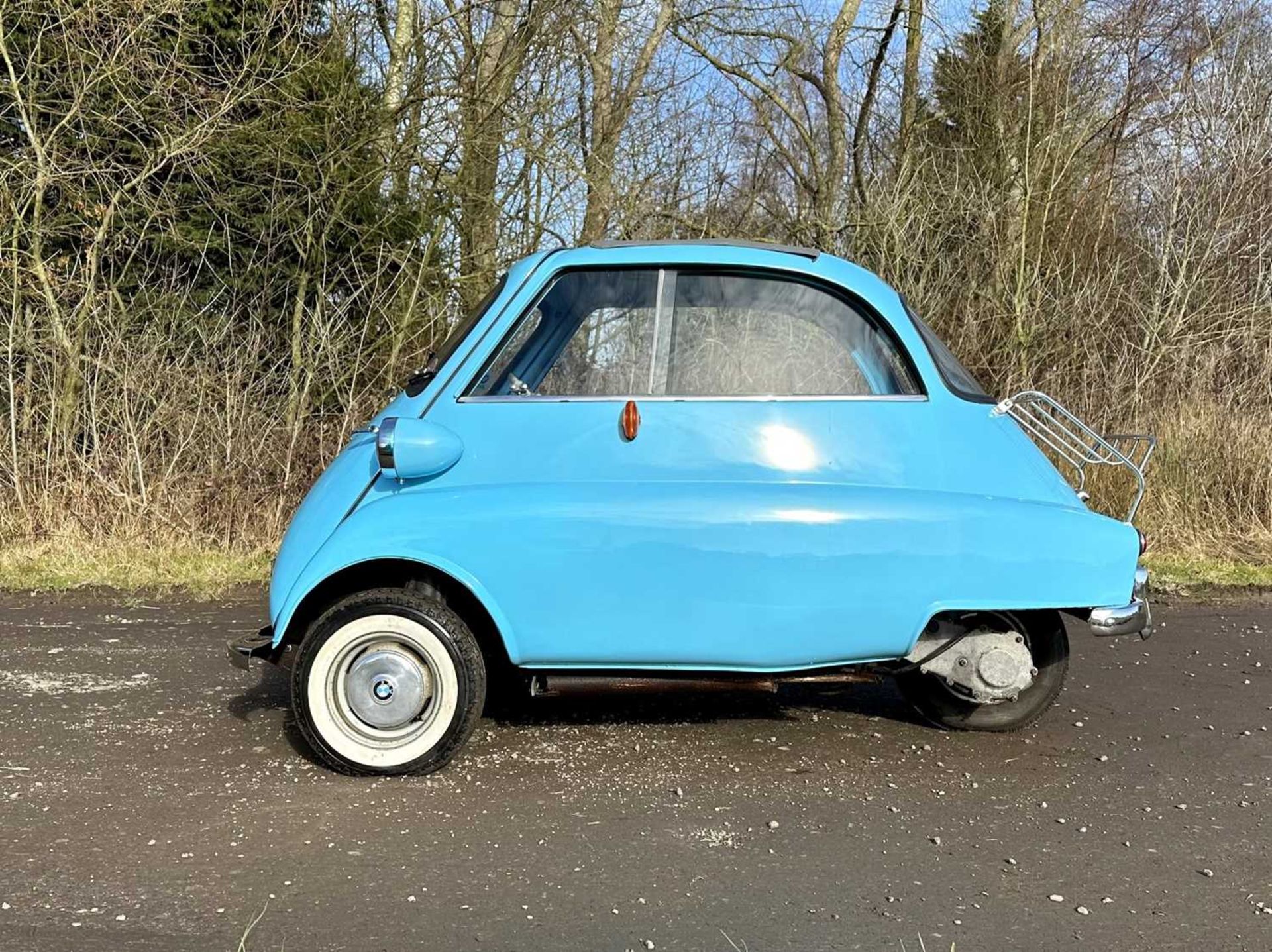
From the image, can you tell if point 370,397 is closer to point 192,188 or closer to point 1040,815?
point 192,188

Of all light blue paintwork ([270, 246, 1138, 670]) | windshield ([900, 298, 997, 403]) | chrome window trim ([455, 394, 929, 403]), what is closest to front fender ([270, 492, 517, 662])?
light blue paintwork ([270, 246, 1138, 670])

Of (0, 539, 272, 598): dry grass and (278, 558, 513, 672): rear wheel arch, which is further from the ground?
(278, 558, 513, 672): rear wheel arch

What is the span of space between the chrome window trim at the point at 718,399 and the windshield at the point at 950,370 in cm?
15

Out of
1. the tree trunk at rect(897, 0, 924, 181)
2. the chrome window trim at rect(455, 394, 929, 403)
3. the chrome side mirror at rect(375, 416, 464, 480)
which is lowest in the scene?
the chrome side mirror at rect(375, 416, 464, 480)

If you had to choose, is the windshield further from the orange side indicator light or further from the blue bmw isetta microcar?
the orange side indicator light

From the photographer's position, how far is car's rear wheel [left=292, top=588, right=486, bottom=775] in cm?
358

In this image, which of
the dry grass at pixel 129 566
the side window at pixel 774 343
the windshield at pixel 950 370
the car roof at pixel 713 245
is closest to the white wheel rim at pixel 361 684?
the side window at pixel 774 343

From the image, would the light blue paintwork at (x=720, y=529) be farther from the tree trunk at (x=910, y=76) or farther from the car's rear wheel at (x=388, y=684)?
the tree trunk at (x=910, y=76)

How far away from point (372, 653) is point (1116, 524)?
107 inches

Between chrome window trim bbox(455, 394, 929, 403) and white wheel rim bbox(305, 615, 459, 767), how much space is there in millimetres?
869

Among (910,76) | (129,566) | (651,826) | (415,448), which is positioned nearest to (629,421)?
(415,448)

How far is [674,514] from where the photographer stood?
138 inches

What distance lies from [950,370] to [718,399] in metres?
0.93

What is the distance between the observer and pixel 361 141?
9.53 m
